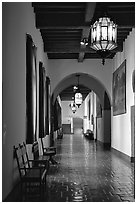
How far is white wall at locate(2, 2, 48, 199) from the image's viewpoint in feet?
16.1

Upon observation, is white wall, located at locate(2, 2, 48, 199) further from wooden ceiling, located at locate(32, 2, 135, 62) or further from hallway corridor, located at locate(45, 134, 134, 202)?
wooden ceiling, located at locate(32, 2, 135, 62)

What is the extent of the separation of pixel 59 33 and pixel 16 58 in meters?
5.71

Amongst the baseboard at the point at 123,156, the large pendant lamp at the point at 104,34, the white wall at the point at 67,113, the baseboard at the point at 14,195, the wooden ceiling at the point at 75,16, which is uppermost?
the wooden ceiling at the point at 75,16

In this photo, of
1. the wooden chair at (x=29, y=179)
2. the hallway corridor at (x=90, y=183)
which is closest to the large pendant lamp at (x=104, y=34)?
the wooden chair at (x=29, y=179)

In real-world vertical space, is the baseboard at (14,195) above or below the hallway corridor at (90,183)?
above

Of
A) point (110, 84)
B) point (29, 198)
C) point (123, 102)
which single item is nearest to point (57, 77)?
point (110, 84)

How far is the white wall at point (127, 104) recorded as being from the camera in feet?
36.1

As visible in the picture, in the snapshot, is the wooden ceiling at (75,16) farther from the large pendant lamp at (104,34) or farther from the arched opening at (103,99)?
the arched opening at (103,99)

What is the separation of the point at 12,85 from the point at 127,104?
22.3 ft

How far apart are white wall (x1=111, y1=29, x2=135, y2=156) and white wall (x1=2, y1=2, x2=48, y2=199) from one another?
4902mm

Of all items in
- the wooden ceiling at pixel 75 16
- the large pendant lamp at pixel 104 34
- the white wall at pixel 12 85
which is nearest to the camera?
the white wall at pixel 12 85

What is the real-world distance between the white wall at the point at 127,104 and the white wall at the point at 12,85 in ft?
16.1

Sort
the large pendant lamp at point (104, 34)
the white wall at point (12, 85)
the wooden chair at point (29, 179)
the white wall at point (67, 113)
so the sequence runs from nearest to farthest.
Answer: the white wall at point (12, 85) < the wooden chair at point (29, 179) < the large pendant lamp at point (104, 34) < the white wall at point (67, 113)

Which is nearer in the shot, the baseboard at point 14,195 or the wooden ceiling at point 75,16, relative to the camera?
the baseboard at point 14,195
